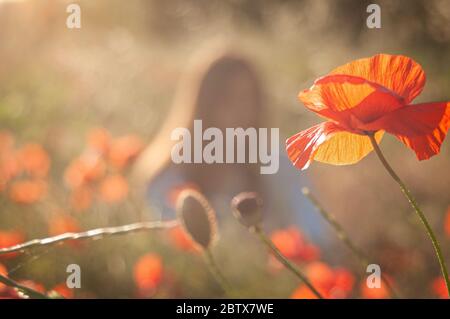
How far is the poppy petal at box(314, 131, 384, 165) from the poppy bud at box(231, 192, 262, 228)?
0.08 meters

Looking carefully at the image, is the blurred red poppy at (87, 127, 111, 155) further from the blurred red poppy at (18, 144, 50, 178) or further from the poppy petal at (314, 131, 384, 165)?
the poppy petal at (314, 131, 384, 165)

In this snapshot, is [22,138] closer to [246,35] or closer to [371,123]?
[246,35]

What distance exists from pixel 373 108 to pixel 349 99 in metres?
0.01

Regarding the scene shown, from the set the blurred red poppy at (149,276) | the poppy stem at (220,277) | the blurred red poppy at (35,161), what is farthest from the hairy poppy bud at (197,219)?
the blurred red poppy at (35,161)

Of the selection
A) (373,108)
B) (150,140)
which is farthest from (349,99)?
(150,140)

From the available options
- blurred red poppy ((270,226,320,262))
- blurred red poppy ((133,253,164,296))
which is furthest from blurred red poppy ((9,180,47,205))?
blurred red poppy ((270,226,320,262))

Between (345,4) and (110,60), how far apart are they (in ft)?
2.06

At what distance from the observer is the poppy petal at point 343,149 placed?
0.39 m

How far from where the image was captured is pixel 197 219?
0.51 metres

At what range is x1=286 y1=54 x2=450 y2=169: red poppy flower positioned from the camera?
359 mm

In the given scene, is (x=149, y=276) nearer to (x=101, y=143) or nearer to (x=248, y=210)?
(x=101, y=143)
